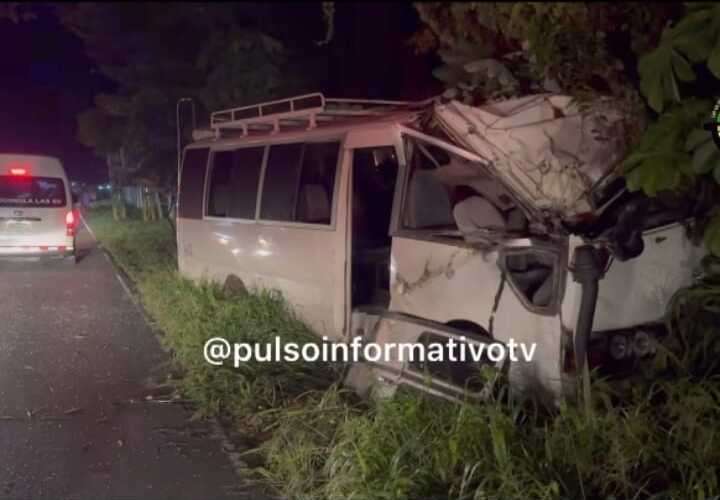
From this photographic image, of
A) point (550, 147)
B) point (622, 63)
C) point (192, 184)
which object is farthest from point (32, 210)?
point (622, 63)

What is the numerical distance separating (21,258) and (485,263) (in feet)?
37.5

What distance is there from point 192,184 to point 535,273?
18.9 feet

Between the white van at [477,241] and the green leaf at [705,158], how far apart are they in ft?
3.06

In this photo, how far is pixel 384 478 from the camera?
404cm

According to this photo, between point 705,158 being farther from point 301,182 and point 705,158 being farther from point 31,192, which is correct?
point 31,192

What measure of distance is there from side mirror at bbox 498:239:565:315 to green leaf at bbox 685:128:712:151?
1.05 meters

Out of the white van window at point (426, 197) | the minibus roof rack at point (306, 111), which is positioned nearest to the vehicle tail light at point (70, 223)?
the minibus roof rack at point (306, 111)

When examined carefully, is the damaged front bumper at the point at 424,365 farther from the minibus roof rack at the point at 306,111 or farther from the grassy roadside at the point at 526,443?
the minibus roof rack at the point at 306,111

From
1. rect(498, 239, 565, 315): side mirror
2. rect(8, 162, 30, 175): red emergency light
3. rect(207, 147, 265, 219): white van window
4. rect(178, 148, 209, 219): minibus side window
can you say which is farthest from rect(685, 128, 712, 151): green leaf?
rect(8, 162, 30, 175): red emergency light

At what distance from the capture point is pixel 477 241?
4941 mm

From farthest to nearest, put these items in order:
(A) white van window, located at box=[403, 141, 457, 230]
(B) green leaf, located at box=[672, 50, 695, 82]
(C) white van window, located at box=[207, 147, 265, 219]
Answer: (C) white van window, located at box=[207, 147, 265, 219] → (A) white van window, located at box=[403, 141, 457, 230] → (B) green leaf, located at box=[672, 50, 695, 82]

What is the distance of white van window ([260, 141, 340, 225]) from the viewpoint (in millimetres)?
6656

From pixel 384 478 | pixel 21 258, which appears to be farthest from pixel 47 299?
pixel 384 478

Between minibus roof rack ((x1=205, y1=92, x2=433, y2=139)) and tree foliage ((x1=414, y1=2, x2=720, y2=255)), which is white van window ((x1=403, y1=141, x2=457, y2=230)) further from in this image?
minibus roof rack ((x1=205, y1=92, x2=433, y2=139))
